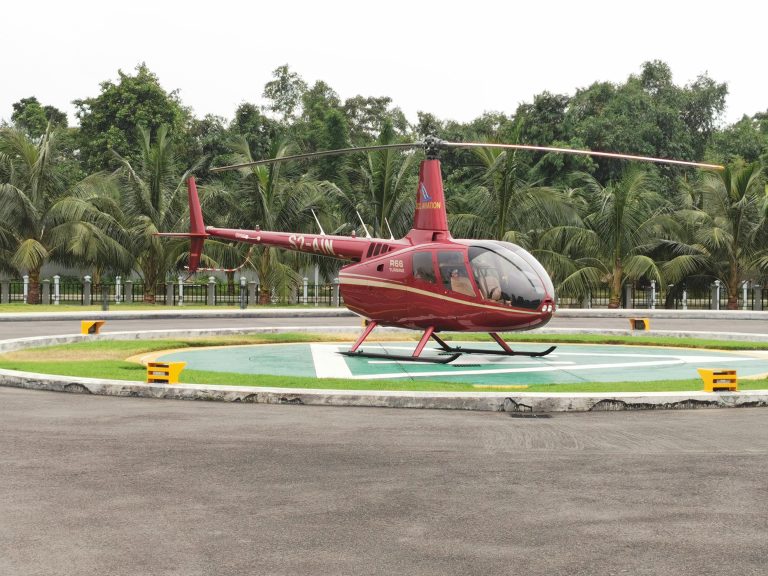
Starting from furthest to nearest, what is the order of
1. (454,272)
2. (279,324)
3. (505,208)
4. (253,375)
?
1. (505,208)
2. (279,324)
3. (454,272)
4. (253,375)

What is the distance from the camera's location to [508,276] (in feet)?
53.9

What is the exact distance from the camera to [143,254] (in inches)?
1574

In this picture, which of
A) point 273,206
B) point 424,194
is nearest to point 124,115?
point 273,206

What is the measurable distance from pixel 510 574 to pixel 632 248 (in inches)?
1371

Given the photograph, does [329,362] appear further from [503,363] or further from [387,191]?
[387,191]

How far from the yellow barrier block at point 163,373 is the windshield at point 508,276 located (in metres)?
5.77

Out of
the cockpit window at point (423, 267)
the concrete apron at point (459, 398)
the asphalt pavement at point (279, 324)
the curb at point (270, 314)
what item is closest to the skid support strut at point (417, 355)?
the cockpit window at point (423, 267)

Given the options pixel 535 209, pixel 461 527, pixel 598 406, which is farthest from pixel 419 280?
pixel 535 209

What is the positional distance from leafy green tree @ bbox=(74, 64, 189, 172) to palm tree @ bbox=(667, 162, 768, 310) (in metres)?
36.7

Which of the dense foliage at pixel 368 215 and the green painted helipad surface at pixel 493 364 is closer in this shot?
the green painted helipad surface at pixel 493 364

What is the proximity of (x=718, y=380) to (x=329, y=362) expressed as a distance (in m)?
7.38

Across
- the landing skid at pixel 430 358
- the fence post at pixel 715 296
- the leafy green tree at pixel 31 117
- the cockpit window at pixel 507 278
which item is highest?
the leafy green tree at pixel 31 117

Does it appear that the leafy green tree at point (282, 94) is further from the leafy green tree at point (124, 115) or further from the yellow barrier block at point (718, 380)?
the yellow barrier block at point (718, 380)

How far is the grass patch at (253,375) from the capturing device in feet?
44.2
